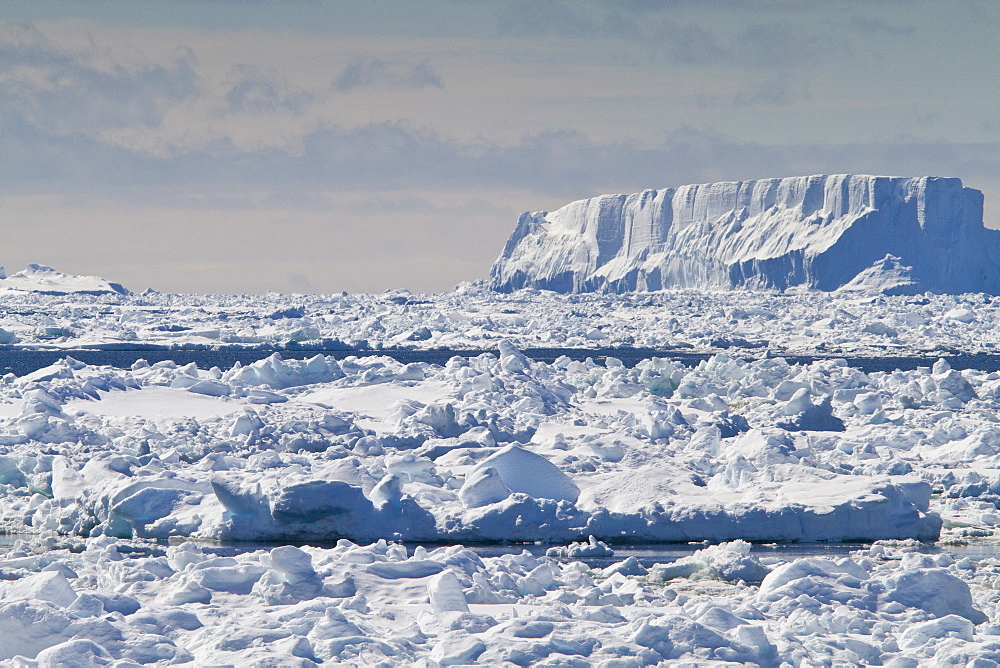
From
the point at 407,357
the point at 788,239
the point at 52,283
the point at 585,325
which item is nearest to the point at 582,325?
the point at 585,325

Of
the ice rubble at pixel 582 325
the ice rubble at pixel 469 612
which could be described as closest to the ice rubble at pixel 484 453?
the ice rubble at pixel 469 612

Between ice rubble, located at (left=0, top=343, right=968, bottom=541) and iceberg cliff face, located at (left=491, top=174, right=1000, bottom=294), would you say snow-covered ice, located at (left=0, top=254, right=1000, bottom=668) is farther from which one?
iceberg cliff face, located at (left=491, top=174, right=1000, bottom=294)

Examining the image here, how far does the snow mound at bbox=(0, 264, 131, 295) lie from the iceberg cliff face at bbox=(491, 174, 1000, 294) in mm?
34852

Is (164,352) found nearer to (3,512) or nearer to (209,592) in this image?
(3,512)

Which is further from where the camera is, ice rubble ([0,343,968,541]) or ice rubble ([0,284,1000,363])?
ice rubble ([0,284,1000,363])

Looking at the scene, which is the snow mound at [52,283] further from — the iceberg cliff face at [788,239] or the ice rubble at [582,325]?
the iceberg cliff face at [788,239]

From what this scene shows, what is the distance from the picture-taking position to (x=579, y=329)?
5725 centimetres

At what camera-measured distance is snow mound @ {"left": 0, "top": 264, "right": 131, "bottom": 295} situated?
94000mm

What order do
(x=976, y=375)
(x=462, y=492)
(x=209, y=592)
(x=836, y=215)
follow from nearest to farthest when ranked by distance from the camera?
(x=209, y=592), (x=462, y=492), (x=976, y=375), (x=836, y=215)

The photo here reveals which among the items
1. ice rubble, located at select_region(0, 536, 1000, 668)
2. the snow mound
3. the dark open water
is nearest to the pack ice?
ice rubble, located at select_region(0, 536, 1000, 668)

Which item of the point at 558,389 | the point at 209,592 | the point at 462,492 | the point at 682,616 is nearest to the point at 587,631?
the point at 682,616

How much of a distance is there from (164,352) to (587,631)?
46186mm

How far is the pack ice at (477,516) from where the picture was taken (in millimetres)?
7879

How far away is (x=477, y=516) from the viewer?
43.1 ft
